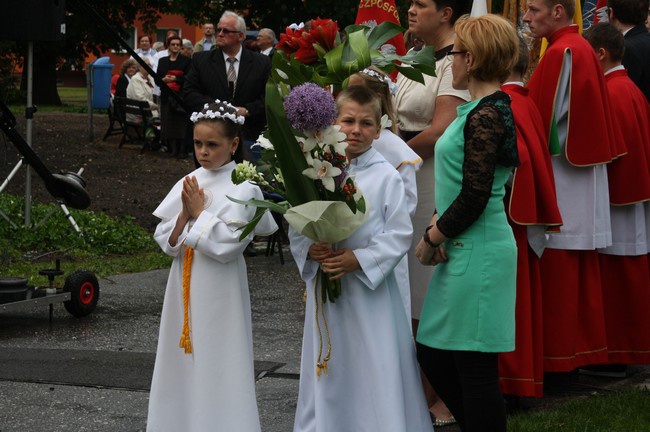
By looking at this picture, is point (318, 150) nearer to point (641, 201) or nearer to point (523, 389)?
point (523, 389)

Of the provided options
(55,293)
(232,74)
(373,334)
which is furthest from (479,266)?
(232,74)

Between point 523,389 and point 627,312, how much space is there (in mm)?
1549

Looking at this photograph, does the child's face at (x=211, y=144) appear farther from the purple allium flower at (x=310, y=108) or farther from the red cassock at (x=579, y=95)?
the red cassock at (x=579, y=95)

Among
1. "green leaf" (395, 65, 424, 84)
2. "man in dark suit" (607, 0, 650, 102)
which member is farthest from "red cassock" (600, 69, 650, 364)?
"green leaf" (395, 65, 424, 84)

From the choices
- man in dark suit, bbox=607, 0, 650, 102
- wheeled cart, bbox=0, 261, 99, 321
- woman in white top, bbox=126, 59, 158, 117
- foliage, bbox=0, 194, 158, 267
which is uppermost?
woman in white top, bbox=126, 59, 158, 117

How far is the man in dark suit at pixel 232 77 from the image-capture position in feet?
38.6

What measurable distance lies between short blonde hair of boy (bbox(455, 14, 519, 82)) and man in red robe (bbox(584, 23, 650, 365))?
236cm

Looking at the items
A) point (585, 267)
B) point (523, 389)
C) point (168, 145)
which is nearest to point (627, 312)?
point (585, 267)

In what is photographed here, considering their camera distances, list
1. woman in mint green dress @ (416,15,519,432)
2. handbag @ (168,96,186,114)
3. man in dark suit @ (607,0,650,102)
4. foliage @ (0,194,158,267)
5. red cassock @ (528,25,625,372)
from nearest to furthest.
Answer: woman in mint green dress @ (416,15,519,432) → red cassock @ (528,25,625,372) → man in dark suit @ (607,0,650,102) → foliage @ (0,194,158,267) → handbag @ (168,96,186,114)

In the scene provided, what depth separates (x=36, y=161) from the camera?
8.48 metres

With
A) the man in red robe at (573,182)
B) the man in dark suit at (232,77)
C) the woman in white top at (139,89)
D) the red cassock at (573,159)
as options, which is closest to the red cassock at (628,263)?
the man in red robe at (573,182)

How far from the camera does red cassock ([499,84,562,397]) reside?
5789 millimetres

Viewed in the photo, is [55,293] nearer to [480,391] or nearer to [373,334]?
[373,334]

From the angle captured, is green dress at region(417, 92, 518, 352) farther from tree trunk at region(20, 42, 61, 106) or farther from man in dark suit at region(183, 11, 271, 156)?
tree trunk at region(20, 42, 61, 106)
